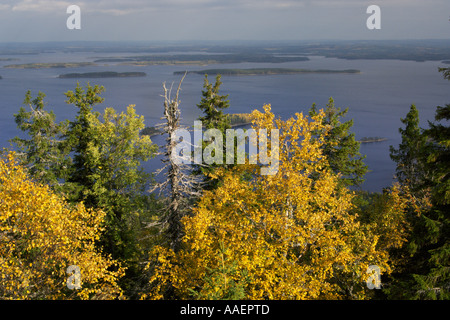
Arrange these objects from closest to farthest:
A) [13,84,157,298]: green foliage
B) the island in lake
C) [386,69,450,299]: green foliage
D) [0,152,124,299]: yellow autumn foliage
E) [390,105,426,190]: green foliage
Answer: [386,69,450,299]: green foliage → [0,152,124,299]: yellow autumn foliage → [13,84,157,298]: green foliage → [390,105,426,190]: green foliage → the island in lake

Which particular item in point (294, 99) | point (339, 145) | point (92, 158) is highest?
point (294, 99)

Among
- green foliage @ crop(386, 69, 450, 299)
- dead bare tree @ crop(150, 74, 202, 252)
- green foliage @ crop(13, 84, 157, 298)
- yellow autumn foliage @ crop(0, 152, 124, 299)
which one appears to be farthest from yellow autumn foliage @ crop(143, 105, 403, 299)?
green foliage @ crop(13, 84, 157, 298)

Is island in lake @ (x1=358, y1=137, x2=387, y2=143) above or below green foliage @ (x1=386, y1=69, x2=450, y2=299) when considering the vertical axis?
below

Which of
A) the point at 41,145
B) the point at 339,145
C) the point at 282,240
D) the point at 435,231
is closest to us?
the point at 435,231

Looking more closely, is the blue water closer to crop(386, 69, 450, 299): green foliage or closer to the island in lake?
the island in lake

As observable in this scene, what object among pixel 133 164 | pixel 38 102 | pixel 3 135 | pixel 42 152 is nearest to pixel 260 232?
pixel 133 164

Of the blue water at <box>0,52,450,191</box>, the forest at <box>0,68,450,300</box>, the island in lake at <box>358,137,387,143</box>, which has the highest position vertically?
the blue water at <box>0,52,450,191</box>

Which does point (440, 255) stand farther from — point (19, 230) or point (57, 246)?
point (19, 230)

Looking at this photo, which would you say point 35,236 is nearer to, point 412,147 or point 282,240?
point 282,240

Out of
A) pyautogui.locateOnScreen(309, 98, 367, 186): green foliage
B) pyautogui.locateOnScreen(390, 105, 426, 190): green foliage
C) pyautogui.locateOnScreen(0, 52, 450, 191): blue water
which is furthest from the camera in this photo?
pyautogui.locateOnScreen(0, 52, 450, 191): blue water

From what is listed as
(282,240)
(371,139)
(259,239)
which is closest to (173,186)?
(259,239)
